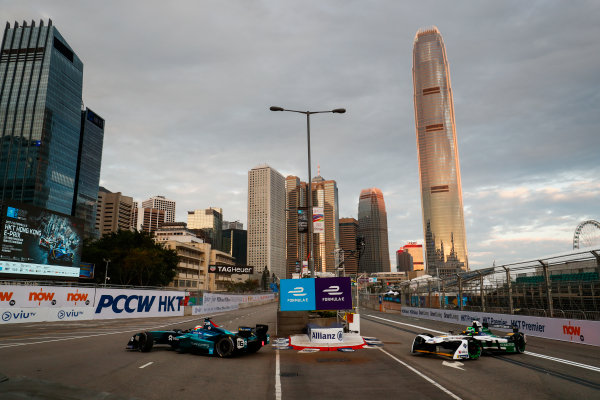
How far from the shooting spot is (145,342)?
14602 millimetres

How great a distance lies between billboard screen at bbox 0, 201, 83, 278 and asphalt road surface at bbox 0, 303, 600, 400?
797 inches

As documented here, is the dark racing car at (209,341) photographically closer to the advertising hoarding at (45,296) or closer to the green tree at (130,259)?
the advertising hoarding at (45,296)

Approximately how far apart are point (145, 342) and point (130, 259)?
180ft

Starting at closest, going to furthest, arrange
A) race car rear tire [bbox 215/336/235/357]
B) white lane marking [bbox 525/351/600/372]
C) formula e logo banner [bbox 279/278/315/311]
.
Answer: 1. white lane marking [bbox 525/351/600/372]
2. race car rear tire [bbox 215/336/235/357]
3. formula e logo banner [bbox 279/278/315/311]

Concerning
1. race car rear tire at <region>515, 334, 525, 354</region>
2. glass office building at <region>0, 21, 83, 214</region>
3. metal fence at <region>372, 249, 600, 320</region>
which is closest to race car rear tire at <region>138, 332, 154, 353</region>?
race car rear tire at <region>515, 334, 525, 354</region>

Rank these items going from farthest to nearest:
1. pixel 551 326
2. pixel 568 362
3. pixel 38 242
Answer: pixel 38 242 < pixel 551 326 < pixel 568 362

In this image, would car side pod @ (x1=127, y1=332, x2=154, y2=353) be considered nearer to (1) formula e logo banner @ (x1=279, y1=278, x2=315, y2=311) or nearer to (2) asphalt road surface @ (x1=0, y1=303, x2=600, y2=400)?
(2) asphalt road surface @ (x1=0, y1=303, x2=600, y2=400)

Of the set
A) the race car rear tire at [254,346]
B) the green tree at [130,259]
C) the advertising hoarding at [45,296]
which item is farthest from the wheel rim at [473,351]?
the green tree at [130,259]

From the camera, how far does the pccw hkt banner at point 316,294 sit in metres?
17.6

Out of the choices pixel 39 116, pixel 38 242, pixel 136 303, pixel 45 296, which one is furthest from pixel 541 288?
pixel 39 116

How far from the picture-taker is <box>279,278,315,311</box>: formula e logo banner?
17719 mm

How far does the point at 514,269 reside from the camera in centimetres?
2394

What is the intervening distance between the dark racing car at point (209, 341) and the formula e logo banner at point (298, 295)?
292 cm

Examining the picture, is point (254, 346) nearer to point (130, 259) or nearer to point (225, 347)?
point (225, 347)
